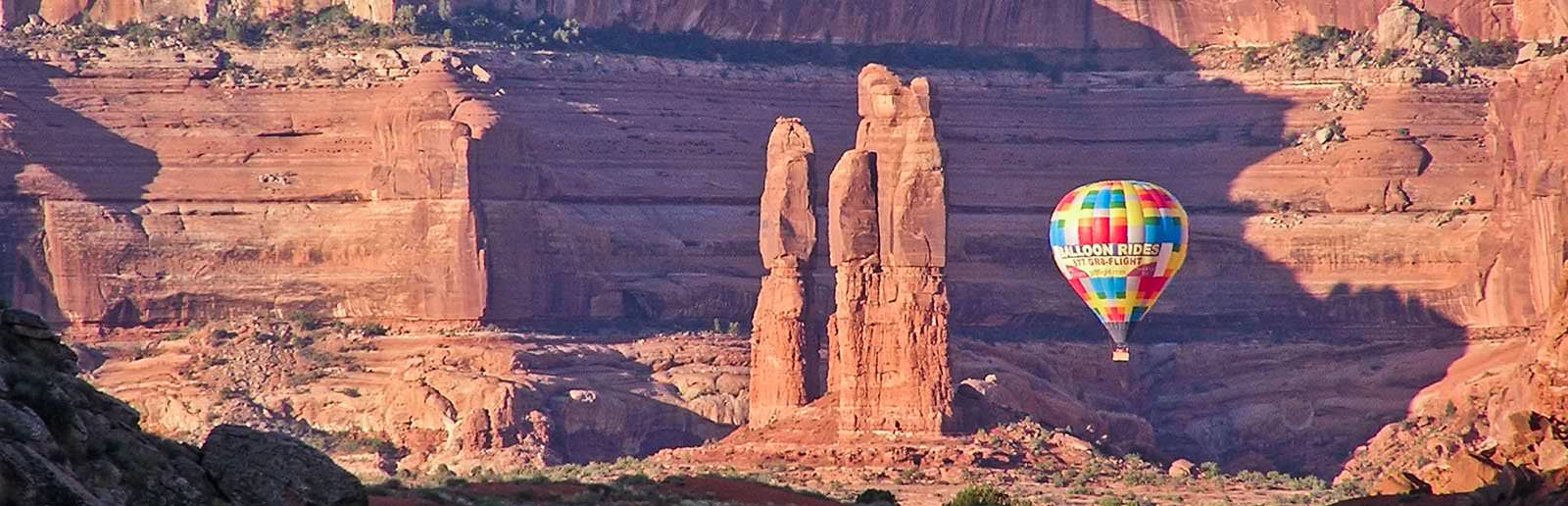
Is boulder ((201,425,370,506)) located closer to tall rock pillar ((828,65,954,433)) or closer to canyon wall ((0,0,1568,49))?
tall rock pillar ((828,65,954,433))

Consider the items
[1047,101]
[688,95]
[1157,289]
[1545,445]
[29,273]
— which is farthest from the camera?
[1047,101]

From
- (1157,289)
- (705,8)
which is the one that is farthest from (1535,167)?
(705,8)

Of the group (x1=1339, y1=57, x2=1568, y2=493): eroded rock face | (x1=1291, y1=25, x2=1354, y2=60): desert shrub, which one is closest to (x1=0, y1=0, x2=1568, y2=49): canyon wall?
(x1=1291, y1=25, x2=1354, y2=60): desert shrub

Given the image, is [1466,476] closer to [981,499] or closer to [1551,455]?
[1551,455]

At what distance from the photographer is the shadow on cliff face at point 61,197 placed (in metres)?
92.1

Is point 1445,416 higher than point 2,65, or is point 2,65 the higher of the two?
point 2,65

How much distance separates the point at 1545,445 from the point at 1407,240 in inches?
2211

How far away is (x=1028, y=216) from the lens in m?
104

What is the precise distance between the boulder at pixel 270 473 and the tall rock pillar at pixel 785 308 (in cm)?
4205

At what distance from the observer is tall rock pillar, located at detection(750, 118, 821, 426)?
266 ft

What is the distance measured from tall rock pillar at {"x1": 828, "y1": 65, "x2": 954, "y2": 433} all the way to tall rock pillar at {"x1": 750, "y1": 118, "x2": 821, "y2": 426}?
0.59 meters

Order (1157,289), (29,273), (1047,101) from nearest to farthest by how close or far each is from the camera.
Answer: (1157,289) < (29,273) < (1047,101)

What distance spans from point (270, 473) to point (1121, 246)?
44.1 metres

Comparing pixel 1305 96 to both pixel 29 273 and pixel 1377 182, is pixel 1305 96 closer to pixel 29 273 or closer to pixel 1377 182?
pixel 1377 182
